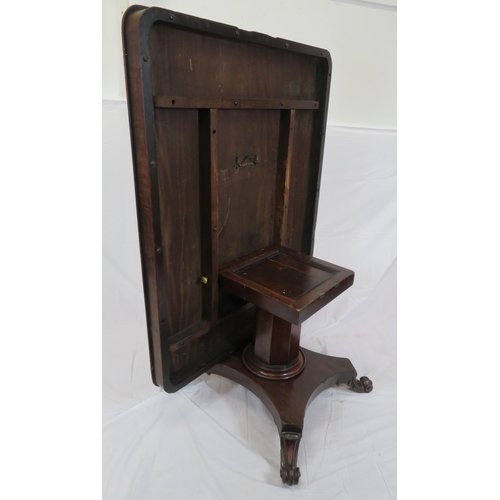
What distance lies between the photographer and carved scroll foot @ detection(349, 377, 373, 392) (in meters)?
1.80

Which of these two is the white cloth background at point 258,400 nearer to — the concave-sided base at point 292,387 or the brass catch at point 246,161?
the concave-sided base at point 292,387

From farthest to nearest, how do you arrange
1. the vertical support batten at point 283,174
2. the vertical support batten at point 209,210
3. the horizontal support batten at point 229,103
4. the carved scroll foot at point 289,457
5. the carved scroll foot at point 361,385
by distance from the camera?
the carved scroll foot at point 361,385 < the vertical support batten at point 283,174 < the carved scroll foot at point 289,457 < the vertical support batten at point 209,210 < the horizontal support batten at point 229,103

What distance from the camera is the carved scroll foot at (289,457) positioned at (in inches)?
54.0

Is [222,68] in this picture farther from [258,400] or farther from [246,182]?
[258,400]

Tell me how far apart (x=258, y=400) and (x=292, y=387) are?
0.21 m

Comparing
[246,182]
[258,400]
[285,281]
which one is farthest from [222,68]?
[258,400]

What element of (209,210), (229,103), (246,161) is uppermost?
(229,103)

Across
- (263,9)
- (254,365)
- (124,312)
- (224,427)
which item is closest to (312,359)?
(254,365)

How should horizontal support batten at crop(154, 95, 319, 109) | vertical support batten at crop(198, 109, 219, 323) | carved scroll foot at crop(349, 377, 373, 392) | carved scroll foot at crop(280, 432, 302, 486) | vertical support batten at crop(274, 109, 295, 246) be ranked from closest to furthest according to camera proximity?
horizontal support batten at crop(154, 95, 319, 109) → vertical support batten at crop(198, 109, 219, 323) → carved scroll foot at crop(280, 432, 302, 486) → vertical support batten at crop(274, 109, 295, 246) → carved scroll foot at crop(349, 377, 373, 392)

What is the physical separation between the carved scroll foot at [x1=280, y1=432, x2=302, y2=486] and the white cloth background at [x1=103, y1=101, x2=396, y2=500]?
0.04m

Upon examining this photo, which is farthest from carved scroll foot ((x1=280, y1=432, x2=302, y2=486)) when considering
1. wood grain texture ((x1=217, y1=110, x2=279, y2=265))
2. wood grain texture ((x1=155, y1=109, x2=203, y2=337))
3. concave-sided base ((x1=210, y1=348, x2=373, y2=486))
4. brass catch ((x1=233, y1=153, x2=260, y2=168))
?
brass catch ((x1=233, y1=153, x2=260, y2=168))

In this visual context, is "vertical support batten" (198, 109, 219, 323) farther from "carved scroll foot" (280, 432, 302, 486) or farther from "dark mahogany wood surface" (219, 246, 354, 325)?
"carved scroll foot" (280, 432, 302, 486)

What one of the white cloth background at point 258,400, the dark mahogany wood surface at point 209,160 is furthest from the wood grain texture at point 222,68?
the white cloth background at point 258,400

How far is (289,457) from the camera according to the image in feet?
4.59
